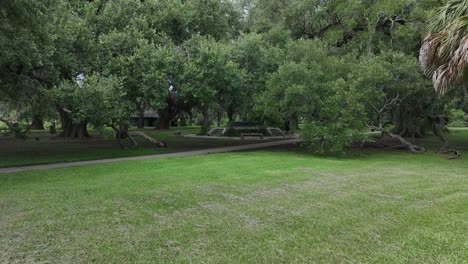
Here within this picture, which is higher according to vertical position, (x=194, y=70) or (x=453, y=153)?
(x=194, y=70)

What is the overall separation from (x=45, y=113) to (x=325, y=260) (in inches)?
625

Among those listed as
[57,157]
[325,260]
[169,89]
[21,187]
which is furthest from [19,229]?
[169,89]

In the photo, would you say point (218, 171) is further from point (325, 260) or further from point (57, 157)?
point (57, 157)

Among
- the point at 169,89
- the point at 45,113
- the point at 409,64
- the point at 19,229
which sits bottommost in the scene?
the point at 19,229

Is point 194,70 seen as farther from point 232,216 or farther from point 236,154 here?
→ point 232,216

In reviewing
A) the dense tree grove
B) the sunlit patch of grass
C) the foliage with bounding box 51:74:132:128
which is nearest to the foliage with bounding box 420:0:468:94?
the sunlit patch of grass

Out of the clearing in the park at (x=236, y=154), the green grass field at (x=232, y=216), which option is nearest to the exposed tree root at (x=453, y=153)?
the clearing in the park at (x=236, y=154)

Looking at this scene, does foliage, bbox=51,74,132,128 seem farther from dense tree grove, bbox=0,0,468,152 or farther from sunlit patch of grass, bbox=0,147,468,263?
sunlit patch of grass, bbox=0,147,468,263

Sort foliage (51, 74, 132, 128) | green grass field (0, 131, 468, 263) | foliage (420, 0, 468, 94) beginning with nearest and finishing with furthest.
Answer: green grass field (0, 131, 468, 263), foliage (420, 0, 468, 94), foliage (51, 74, 132, 128)

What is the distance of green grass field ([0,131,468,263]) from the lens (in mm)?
4410

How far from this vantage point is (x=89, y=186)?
28.5 feet

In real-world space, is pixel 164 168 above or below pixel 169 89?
below

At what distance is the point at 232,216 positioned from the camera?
20.0 feet

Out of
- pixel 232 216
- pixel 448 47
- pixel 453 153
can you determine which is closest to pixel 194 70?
pixel 232 216
